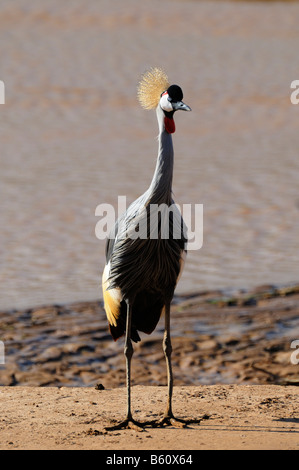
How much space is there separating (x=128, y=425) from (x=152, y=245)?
1143mm

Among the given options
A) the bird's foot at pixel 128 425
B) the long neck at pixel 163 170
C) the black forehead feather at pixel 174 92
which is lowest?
the bird's foot at pixel 128 425

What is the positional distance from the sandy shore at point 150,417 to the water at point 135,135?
2.35 meters

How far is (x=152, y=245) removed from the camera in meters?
5.42

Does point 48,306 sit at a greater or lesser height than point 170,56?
lesser

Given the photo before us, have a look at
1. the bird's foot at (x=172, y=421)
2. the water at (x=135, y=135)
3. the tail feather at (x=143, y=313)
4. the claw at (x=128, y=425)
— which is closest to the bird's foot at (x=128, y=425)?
the claw at (x=128, y=425)

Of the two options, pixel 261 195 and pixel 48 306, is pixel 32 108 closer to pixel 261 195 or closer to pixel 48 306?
pixel 261 195

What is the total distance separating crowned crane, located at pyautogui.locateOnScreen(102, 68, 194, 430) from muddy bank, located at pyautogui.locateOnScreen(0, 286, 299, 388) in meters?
1.17

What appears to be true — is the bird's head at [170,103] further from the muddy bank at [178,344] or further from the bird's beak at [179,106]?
the muddy bank at [178,344]

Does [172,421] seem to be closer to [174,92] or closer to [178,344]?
[178,344]

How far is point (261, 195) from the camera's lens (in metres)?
12.2

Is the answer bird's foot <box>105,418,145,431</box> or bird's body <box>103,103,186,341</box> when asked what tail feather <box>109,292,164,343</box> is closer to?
bird's body <box>103,103,186,341</box>

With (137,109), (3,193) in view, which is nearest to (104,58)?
(137,109)

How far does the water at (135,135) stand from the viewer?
31.4 feet

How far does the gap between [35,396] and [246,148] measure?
1015 cm
